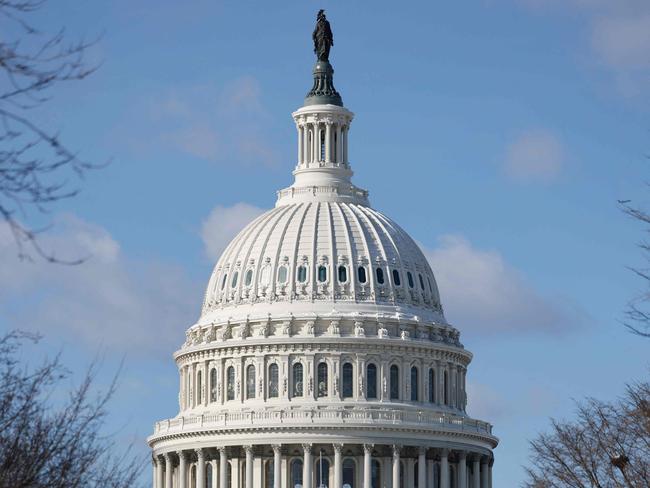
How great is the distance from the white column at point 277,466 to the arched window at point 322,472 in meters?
3.12

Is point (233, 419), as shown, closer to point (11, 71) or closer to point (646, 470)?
point (646, 470)

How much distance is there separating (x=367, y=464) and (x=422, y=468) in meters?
4.99

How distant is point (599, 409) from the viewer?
9169cm

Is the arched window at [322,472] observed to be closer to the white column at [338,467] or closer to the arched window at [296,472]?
the white column at [338,467]

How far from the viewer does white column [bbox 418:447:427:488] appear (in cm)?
19738

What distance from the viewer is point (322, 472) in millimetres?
197750

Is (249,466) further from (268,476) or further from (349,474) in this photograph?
(349,474)

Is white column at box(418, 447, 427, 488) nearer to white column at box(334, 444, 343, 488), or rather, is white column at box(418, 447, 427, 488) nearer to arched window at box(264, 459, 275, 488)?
white column at box(334, 444, 343, 488)

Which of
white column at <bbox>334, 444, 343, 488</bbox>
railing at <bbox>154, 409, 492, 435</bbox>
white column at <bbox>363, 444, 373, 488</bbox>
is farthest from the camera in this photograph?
railing at <bbox>154, 409, 492, 435</bbox>

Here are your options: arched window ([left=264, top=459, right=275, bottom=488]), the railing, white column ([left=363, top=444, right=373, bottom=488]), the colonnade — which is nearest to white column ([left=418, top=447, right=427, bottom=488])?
the colonnade

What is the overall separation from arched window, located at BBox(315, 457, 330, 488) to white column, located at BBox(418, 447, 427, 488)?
7613mm

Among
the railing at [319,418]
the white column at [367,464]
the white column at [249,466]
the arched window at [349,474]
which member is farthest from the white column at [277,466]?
the white column at [367,464]

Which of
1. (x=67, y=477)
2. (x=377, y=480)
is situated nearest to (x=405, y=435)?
(x=377, y=480)

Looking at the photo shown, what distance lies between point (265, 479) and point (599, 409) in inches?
4291
